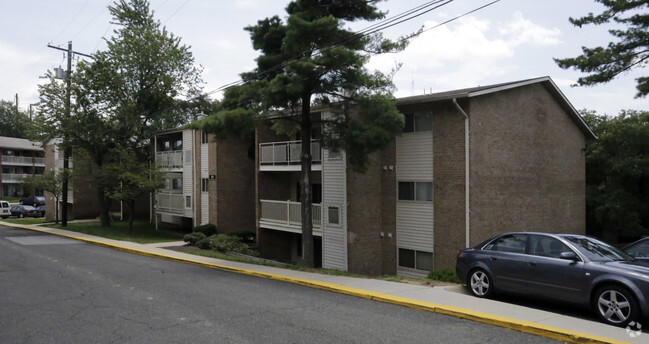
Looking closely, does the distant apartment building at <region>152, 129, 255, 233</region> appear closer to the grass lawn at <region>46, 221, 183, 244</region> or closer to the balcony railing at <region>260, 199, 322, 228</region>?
the grass lawn at <region>46, 221, 183, 244</region>

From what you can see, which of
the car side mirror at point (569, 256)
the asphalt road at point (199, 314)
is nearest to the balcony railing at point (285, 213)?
the asphalt road at point (199, 314)

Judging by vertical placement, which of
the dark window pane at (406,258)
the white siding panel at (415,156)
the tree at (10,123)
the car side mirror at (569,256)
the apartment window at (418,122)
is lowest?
the dark window pane at (406,258)

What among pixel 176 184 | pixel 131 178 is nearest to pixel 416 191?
pixel 131 178

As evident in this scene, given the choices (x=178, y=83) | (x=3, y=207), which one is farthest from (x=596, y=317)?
(x=3, y=207)

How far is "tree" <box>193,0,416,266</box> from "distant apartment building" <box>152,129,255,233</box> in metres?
9.87

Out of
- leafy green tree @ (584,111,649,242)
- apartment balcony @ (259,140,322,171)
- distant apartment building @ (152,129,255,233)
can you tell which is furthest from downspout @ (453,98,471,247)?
distant apartment building @ (152,129,255,233)

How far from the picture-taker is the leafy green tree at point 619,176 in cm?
2413

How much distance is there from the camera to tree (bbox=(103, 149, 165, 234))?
25.0 m

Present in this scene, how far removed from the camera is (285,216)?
69.1 ft

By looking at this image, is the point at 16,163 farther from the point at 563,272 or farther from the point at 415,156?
the point at 563,272

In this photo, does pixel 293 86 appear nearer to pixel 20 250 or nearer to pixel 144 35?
pixel 20 250

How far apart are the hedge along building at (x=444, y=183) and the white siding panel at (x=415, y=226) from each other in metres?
0.04

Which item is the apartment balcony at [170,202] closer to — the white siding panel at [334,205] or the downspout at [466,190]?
the white siding panel at [334,205]

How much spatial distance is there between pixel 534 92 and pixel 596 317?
14.1 metres
